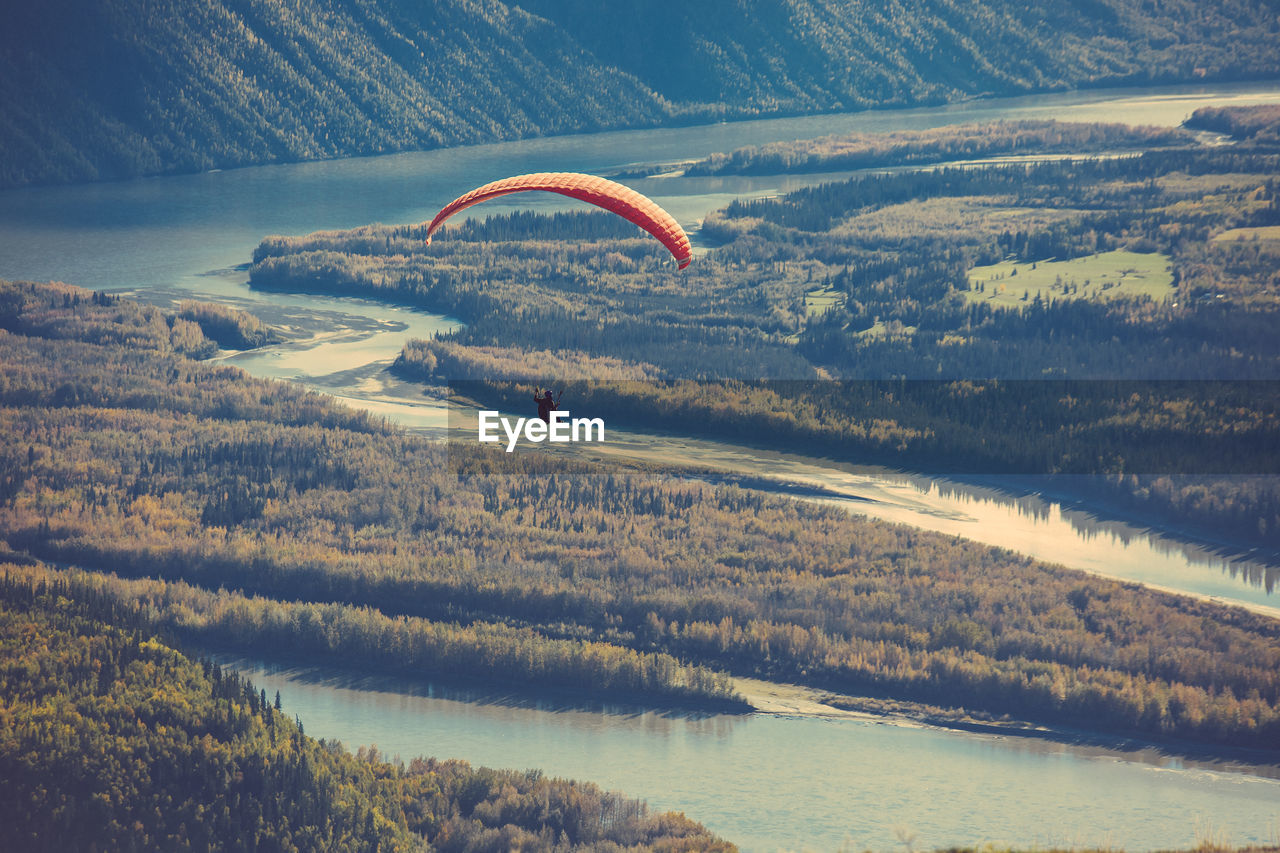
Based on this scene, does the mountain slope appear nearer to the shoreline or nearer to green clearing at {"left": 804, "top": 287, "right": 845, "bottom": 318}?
green clearing at {"left": 804, "top": 287, "right": 845, "bottom": 318}

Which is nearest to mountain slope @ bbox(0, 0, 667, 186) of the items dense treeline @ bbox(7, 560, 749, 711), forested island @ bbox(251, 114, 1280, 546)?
forested island @ bbox(251, 114, 1280, 546)

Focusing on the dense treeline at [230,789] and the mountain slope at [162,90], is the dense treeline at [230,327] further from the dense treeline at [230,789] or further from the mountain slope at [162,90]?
the mountain slope at [162,90]

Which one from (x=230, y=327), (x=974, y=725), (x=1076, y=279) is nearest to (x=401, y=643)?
(x=974, y=725)

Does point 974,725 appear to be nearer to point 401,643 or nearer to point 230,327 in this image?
point 401,643

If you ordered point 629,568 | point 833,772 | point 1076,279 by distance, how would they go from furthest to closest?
point 1076,279 < point 629,568 < point 833,772

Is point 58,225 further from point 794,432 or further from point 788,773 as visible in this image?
point 788,773

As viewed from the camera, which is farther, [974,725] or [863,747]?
[974,725]

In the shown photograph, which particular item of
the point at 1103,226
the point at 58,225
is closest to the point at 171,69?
the point at 58,225
